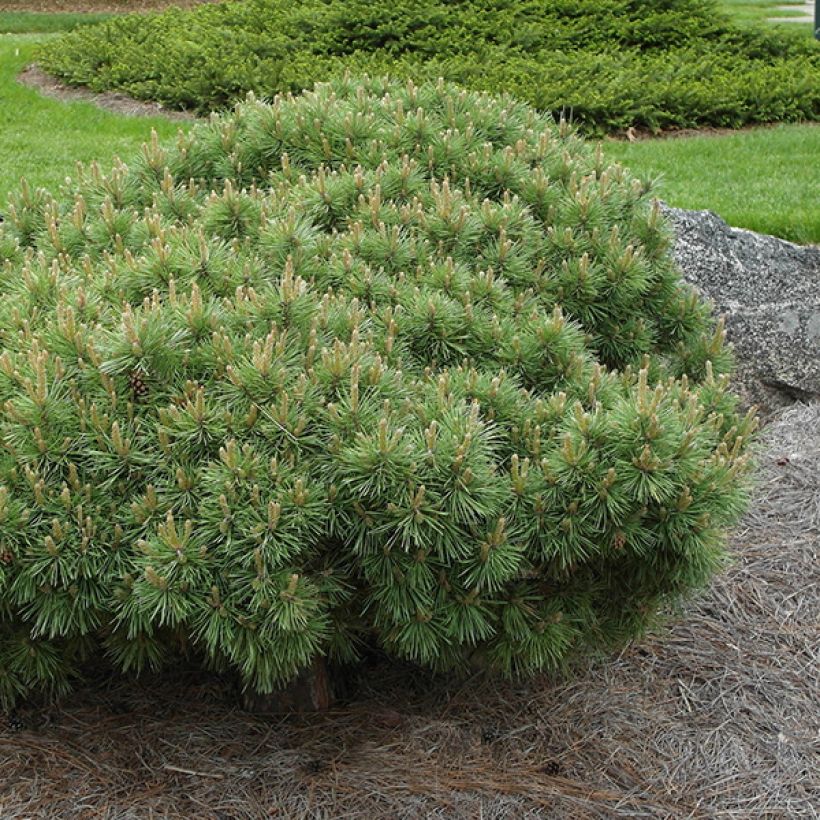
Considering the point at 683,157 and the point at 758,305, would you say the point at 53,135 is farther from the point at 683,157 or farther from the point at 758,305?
the point at 758,305

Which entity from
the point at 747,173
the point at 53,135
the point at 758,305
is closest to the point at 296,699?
the point at 758,305

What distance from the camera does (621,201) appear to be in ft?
12.0

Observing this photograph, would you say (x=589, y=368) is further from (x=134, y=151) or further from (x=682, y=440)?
(x=134, y=151)

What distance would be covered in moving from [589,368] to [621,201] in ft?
2.62

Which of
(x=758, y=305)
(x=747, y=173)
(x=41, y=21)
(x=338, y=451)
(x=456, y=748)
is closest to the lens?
(x=338, y=451)

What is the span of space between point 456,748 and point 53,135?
722cm

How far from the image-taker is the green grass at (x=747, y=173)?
6891 mm

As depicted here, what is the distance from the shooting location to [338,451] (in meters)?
2.58

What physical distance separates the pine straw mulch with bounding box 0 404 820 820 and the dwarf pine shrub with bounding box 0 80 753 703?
0.28 meters

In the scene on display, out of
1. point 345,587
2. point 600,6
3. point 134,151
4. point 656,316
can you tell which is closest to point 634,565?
point 345,587

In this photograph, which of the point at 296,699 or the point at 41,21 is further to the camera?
the point at 41,21

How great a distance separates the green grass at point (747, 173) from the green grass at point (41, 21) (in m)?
10.7

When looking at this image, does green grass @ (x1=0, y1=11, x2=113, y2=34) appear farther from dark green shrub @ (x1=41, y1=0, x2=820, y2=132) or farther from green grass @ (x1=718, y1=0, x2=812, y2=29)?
green grass @ (x1=718, y1=0, x2=812, y2=29)

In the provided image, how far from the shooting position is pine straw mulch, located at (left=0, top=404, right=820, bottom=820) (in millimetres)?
3039
